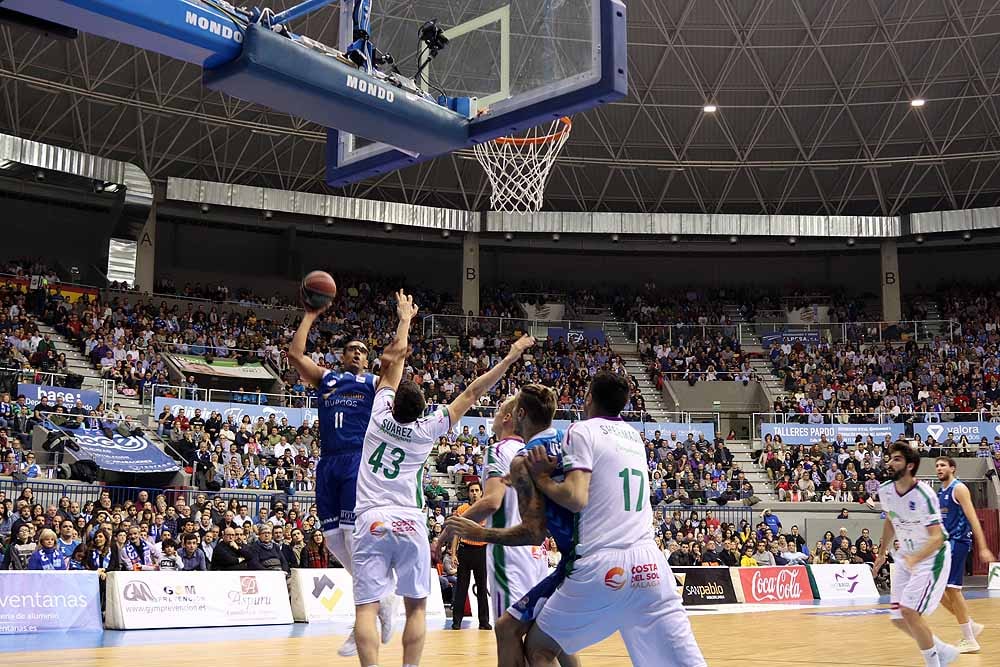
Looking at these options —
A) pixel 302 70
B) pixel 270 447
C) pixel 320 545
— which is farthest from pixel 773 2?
pixel 302 70

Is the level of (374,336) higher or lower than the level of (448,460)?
higher

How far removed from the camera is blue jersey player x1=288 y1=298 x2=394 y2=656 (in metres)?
7.33

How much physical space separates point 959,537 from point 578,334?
1103 inches

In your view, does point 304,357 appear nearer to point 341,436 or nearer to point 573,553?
point 341,436

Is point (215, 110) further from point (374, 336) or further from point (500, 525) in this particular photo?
point (500, 525)

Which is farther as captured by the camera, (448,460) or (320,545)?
(448,460)

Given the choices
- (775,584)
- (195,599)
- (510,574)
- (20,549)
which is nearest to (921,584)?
(510,574)

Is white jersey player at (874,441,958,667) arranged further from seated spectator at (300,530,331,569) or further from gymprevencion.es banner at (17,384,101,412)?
gymprevencion.es banner at (17,384,101,412)

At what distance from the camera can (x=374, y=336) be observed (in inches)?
1436

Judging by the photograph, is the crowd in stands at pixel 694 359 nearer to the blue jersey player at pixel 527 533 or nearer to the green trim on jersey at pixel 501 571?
the green trim on jersey at pixel 501 571

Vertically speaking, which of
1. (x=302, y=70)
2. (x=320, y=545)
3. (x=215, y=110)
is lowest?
(x=320, y=545)

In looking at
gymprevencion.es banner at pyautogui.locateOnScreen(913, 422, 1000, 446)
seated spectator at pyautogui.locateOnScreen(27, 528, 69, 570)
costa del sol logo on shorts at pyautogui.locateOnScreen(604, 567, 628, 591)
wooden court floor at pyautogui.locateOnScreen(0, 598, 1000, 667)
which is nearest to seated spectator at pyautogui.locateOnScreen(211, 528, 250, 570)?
wooden court floor at pyautogui.locateOnScreen(0, 598, 1000, 667)

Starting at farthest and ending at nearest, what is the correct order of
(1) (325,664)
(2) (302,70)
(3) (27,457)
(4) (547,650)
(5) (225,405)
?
(5) (225,405) → (3) (27,457) → (1) (325,664) → (2) (302,70) → (4) (547,650)

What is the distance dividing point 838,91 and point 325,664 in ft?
92.2
